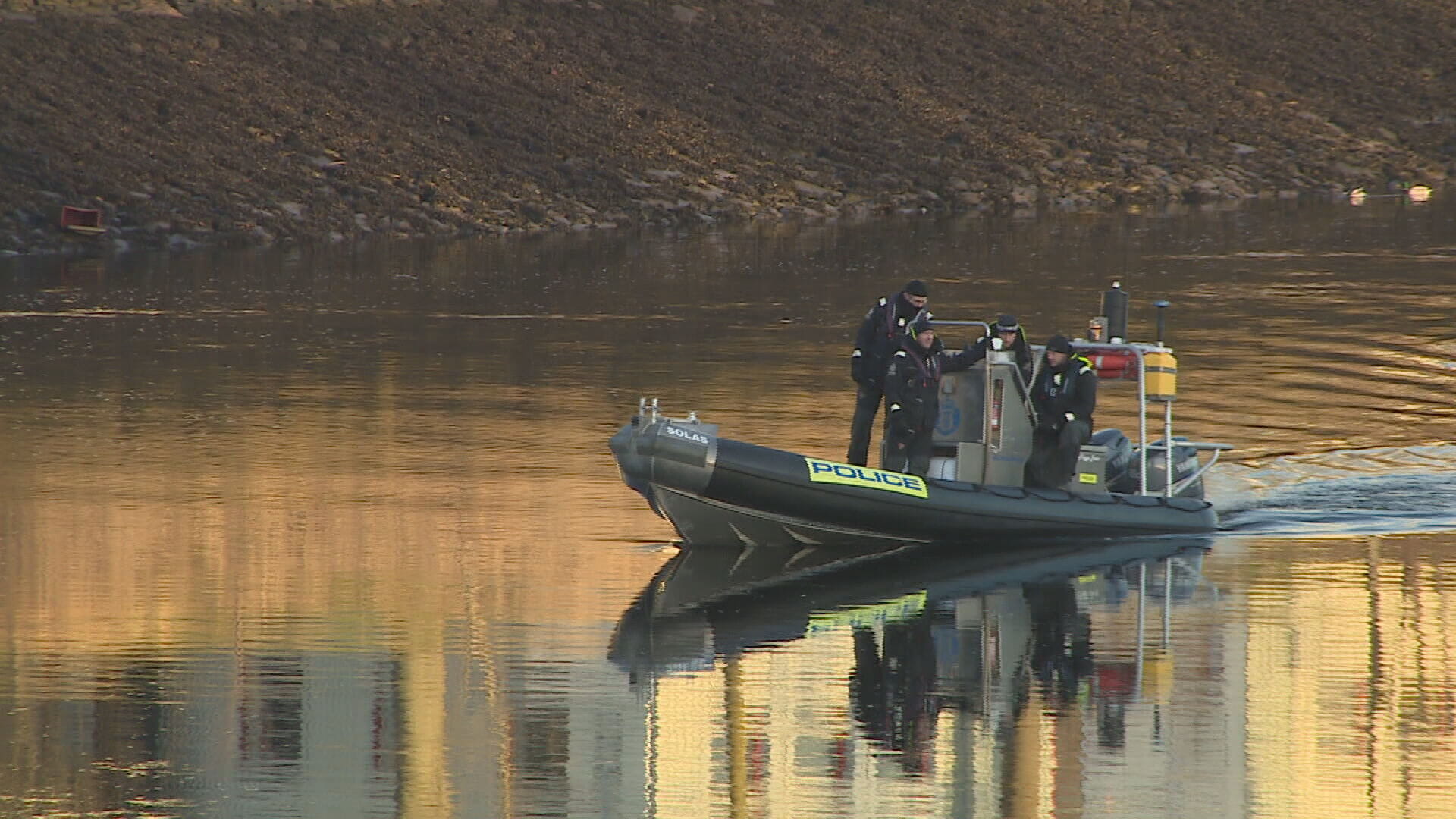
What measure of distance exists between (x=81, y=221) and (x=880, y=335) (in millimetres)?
28503

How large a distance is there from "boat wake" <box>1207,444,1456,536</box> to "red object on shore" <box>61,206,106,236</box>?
27728 mm

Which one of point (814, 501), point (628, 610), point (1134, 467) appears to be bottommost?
point (628, 610)

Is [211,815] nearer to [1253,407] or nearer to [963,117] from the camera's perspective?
[1253,407]

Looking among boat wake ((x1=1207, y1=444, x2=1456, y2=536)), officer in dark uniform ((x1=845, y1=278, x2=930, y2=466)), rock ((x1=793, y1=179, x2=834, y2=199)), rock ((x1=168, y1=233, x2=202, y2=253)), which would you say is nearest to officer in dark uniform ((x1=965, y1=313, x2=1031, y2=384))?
officer in dark uniform ((x1=845, y1=278, x2=930, y2=466))

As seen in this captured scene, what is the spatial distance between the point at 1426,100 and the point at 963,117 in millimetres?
14310

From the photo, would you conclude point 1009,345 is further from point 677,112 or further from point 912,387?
point 677,112

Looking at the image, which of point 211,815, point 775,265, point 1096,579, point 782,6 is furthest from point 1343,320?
point 782,6

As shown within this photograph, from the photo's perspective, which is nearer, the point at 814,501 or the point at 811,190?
the point at 814,501

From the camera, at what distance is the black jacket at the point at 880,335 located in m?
18.0

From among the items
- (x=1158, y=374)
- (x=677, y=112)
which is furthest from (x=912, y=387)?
(x=677, y=112)

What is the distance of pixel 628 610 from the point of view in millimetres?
15180

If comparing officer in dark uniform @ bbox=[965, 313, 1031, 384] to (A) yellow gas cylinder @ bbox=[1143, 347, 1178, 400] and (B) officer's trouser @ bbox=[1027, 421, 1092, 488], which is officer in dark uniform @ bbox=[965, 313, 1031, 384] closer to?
(B) officer's trouser @ bbox=[1027, 421, 1092, 488]

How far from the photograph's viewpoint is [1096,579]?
16.3m

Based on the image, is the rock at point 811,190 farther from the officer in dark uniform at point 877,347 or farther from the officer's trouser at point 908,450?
the officer's trouser at point 908,450
